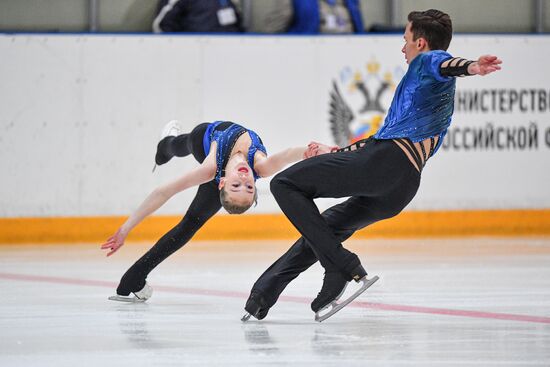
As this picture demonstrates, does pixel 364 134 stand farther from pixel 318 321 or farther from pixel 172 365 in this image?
pixel 172 365

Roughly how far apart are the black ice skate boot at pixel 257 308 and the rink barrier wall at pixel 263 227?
483cm

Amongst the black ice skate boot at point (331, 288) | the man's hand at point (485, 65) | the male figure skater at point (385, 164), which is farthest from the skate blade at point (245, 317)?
the man's hand at point (485, 65)

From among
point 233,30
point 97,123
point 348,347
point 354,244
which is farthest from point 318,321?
point 233,30

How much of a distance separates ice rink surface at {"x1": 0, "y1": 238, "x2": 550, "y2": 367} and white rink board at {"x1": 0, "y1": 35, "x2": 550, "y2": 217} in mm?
1150

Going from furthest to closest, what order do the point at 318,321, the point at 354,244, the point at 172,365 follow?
the point at 354,244, the point at 318,321, the point at 172,365

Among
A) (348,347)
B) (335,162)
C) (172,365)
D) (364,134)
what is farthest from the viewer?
(364,134)

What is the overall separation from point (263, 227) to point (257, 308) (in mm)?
4952

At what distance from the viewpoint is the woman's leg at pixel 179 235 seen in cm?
585

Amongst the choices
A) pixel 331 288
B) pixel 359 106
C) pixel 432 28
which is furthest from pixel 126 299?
pixel 359 106

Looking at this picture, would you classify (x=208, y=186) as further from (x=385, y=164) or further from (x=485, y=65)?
(x=485, y=65)

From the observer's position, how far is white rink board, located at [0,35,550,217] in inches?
381

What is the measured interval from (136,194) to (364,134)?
2.18 metres

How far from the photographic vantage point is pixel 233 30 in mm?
10453

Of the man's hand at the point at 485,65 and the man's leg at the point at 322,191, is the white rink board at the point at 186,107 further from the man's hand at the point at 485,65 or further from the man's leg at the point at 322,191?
the man's hand at the point at 485,65
